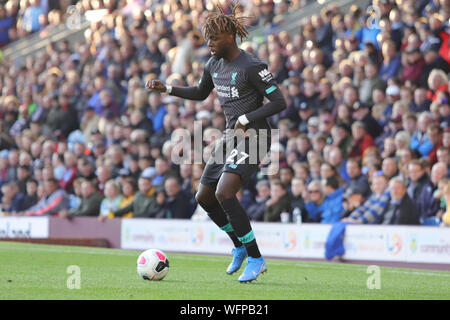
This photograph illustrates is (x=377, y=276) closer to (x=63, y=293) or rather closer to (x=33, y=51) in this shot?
(x=63, y=293)

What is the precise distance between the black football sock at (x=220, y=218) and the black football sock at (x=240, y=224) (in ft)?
1.67

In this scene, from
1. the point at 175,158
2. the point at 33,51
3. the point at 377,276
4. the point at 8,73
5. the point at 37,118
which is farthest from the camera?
the point at 33,51

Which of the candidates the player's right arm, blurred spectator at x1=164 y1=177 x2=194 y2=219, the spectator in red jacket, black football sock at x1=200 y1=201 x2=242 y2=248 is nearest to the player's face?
the player's right arm

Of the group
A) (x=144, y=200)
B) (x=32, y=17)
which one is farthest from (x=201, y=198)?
(x=32, y=17)

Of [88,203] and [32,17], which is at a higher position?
[32,17]

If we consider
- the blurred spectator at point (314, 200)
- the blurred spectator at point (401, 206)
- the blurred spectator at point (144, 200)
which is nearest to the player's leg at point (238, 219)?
the blurred spectator at point (401, 206)

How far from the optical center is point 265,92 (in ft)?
29.3

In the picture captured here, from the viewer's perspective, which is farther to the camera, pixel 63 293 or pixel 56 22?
pixel 56 22

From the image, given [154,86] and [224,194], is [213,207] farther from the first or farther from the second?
[154,86]

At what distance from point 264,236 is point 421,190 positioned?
102 inches
